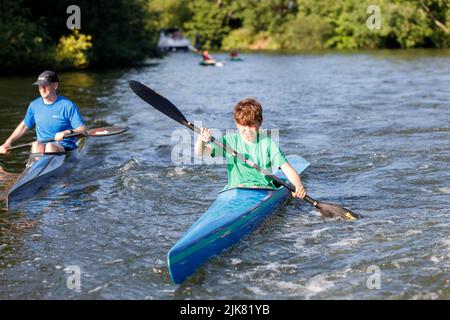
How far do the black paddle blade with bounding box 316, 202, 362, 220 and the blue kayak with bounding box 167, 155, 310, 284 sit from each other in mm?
505

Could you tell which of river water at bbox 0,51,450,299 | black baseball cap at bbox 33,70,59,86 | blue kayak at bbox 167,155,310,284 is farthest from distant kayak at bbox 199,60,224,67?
blue kayak at bbox 167,155,310,284

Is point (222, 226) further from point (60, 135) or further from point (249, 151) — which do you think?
point (60, 135)

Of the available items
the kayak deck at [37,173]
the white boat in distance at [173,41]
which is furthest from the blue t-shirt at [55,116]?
the white boat in distance at [173,41]

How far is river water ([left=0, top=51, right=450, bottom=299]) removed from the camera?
16.9 ft

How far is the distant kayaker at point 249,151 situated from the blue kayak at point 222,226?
0.15 metres

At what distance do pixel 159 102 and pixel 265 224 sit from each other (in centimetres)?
181

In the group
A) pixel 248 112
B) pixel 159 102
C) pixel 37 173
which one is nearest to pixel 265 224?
pixel 248 112

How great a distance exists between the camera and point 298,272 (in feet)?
17.6

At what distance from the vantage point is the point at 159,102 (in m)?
7.20

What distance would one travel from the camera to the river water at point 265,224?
5164 mm

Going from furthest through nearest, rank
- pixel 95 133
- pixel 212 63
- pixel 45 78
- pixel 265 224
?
pixel 212 63, pixel 95 133, pixel 45 78, pixel 265 224

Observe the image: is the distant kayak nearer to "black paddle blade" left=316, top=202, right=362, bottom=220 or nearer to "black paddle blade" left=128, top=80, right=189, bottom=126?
"black paddle blade" left=128, top=80, right=189, bottom=126

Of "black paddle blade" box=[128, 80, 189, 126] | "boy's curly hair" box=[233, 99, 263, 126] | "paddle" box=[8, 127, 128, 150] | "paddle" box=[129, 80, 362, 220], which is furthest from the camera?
"paddle" box=[8, 127, 128, 150]

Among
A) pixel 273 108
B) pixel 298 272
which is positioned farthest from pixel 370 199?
pixel 273 108
